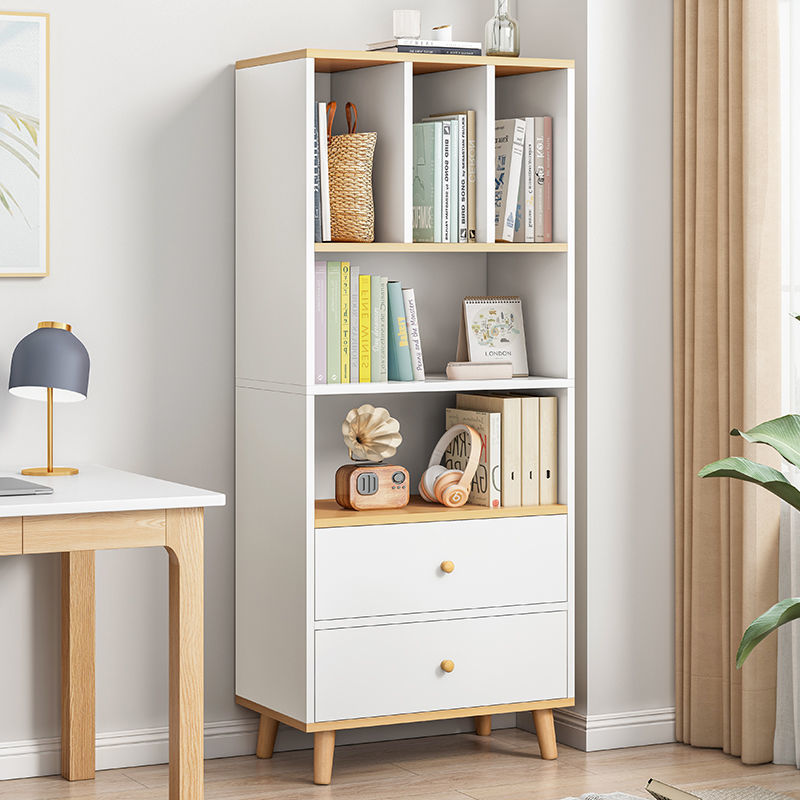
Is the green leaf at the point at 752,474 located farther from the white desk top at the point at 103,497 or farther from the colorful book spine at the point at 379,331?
the white desk top at the point at 103,497

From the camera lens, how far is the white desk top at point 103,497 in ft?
8.76

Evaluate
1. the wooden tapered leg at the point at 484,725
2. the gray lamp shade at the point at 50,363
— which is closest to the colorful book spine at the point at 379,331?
the gray lamp shade at the point at 50,363

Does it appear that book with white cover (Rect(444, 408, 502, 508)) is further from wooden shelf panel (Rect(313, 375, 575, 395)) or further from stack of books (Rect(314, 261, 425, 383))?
stack of books (Rect(314, 261, 425, 383))

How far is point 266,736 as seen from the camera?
3.54 metres

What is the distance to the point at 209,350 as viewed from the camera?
3.53 m

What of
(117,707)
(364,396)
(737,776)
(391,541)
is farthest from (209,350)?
(737,776)

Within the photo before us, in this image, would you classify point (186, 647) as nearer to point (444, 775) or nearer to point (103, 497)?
point (103, 497)

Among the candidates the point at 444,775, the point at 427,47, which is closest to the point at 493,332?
the point at 427,47

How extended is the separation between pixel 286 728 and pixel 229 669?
0.72 feet

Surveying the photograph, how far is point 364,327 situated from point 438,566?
60 cm

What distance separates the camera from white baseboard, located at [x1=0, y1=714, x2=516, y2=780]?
3363 mm

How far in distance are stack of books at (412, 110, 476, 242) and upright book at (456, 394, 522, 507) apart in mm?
423

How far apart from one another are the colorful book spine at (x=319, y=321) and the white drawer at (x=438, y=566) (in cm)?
38

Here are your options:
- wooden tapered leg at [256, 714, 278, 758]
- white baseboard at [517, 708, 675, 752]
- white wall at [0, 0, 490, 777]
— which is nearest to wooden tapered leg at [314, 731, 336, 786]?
wooden tapered leg at [256, 714, 278, 758]
